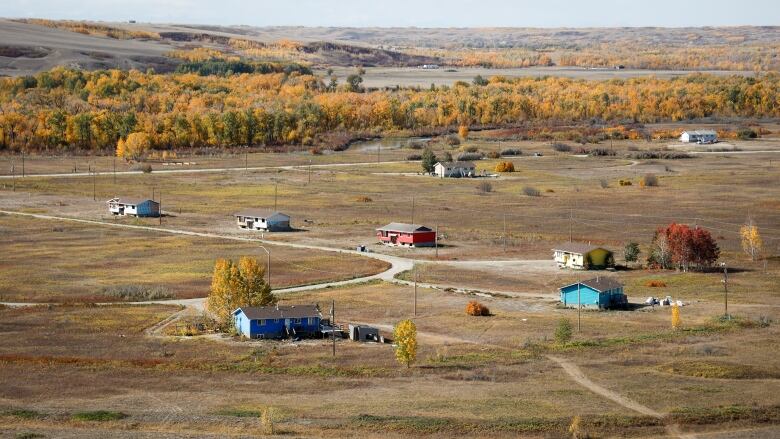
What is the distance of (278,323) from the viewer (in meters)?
63.1

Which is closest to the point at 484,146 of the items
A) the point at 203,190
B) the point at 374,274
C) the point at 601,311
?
the point at 203,190

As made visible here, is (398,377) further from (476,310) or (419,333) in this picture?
(476,310)

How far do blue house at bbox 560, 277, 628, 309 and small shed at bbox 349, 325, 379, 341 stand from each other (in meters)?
13.4

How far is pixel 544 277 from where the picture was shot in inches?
3100

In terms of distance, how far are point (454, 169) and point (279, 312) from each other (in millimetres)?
75495

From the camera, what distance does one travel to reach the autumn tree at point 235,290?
65.4m

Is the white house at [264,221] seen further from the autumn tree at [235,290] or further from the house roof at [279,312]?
the house roof at [279,312]

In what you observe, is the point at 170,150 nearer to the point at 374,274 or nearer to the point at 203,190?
the point at 203,190

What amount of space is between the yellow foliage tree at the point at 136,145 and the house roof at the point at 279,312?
9515 centimetres

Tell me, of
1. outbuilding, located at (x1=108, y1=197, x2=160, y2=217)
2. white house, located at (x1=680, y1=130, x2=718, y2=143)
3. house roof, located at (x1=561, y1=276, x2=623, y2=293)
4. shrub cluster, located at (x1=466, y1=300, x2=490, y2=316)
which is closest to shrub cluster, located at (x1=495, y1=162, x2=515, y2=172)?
white house, located at (x1=680, y1=130, x2=718, y2=143)

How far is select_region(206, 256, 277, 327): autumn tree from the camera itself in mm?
65438

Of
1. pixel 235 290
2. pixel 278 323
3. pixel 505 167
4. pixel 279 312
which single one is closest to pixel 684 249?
pixel 279 312

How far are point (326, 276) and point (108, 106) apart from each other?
127040mm

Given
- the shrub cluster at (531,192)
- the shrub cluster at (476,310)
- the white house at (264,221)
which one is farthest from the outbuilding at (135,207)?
the shrub cluster at (476,310)
